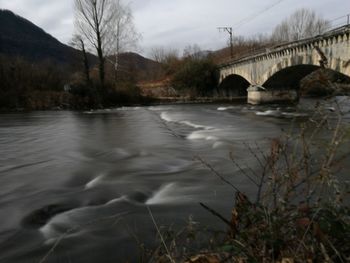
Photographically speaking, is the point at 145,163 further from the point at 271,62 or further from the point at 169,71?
the point at 169,71

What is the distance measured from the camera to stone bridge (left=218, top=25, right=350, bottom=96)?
22.4 m

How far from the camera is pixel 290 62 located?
3064 cm

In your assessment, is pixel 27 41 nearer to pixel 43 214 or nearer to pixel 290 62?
pixel 290 62

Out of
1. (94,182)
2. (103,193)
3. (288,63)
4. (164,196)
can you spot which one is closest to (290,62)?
(288,63)

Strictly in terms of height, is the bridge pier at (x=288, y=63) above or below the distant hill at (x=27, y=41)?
below

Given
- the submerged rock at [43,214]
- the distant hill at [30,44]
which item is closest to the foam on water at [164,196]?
the submerged rock at [43,214]

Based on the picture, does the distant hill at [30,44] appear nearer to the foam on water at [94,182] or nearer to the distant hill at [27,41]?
the distant hill at [27,41]

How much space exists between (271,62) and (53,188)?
31191 mm

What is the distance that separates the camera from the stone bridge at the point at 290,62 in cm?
2239

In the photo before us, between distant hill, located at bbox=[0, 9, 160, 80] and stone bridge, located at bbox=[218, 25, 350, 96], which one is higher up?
distant hill, located at bbox=[0, 9, 160, 80]

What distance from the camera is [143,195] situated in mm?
7098

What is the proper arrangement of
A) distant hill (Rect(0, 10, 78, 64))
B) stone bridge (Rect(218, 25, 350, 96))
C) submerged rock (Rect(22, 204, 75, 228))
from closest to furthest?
submerged rock (Rect(22, 204, 75, 228)) < stone bridge (Rect(218, 25, 350, 96)) < distant hill (Rect(0, 10, 78, 64))

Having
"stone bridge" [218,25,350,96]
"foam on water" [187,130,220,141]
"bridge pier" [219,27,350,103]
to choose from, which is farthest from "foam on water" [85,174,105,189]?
"bridge pier" [219,27,350,103]

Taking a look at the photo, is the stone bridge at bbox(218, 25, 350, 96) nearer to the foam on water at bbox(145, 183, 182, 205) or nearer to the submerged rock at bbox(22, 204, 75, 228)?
the foam on water at bbox(145, 183, 182, 205)
